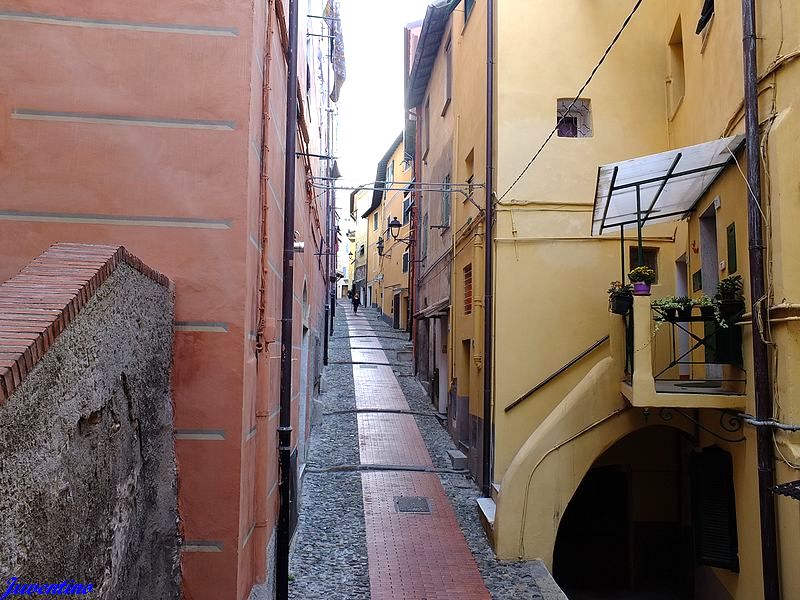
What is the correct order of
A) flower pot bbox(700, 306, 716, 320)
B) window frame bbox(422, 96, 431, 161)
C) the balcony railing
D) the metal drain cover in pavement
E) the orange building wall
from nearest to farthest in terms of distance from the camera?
the orange building wall → the balcony railing → flower pot bbox(700, 306, 716, 320) → the metal drain cover in pavement → window frame bbox(422, 96, 431, 161)

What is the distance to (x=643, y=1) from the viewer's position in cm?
1090

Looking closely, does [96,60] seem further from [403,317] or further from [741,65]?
[403,317]

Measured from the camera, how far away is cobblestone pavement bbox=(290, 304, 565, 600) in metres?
7.51

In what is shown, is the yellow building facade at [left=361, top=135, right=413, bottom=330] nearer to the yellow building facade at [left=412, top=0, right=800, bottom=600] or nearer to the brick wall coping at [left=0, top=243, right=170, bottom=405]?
the yellow building facade at [left=412, top=0, right=800, bottom=600]

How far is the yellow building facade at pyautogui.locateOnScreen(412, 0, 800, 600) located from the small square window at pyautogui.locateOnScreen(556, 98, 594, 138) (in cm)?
3

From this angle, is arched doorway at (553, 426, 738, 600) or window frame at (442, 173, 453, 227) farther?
window frame at (442, 173, 453, 227)

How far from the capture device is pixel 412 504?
10.3m

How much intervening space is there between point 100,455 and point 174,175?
2.18m

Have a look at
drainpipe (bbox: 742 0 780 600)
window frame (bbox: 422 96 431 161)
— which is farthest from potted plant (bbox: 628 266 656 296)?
window frame (bbox: 422 96 431 161)

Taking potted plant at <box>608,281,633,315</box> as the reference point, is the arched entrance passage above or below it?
below

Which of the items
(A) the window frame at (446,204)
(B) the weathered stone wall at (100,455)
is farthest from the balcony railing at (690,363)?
(A) the window frame at (446,204)

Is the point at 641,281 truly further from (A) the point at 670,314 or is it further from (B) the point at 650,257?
(B) the point at 650,257

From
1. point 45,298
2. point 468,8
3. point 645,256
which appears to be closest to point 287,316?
point 45,298

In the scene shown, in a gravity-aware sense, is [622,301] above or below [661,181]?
below
